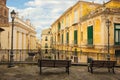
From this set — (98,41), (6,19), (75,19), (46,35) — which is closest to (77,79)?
(98,41)

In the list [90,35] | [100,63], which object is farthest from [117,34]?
[100,63]

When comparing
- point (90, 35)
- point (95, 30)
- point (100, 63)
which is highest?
point (95, 30)

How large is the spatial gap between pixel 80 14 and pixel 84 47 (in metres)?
5.64

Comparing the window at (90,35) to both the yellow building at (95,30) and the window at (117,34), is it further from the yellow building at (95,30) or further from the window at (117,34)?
the window at (117,34)

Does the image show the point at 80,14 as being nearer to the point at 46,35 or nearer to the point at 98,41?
the point at 98,41

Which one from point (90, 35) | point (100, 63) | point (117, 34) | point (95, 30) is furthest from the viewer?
point (90, 35)

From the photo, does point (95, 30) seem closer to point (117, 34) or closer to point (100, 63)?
point (117, 34)

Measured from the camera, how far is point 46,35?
278ft

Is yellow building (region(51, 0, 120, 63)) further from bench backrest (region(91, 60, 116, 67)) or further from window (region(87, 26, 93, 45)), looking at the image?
bench backrest (region(91, 60, 116, 67))

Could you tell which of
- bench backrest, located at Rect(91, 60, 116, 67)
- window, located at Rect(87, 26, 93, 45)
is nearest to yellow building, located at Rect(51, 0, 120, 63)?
window, located at Rect(87, 26, 93, 45)

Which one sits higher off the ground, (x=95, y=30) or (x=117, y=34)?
(x=95, y=30)

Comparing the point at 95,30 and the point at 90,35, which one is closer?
the point at 95,30

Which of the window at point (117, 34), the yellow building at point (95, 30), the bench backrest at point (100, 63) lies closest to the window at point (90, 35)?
the yellow building at point (95, 30)

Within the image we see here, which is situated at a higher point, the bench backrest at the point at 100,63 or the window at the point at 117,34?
the window at the point at 117,34
